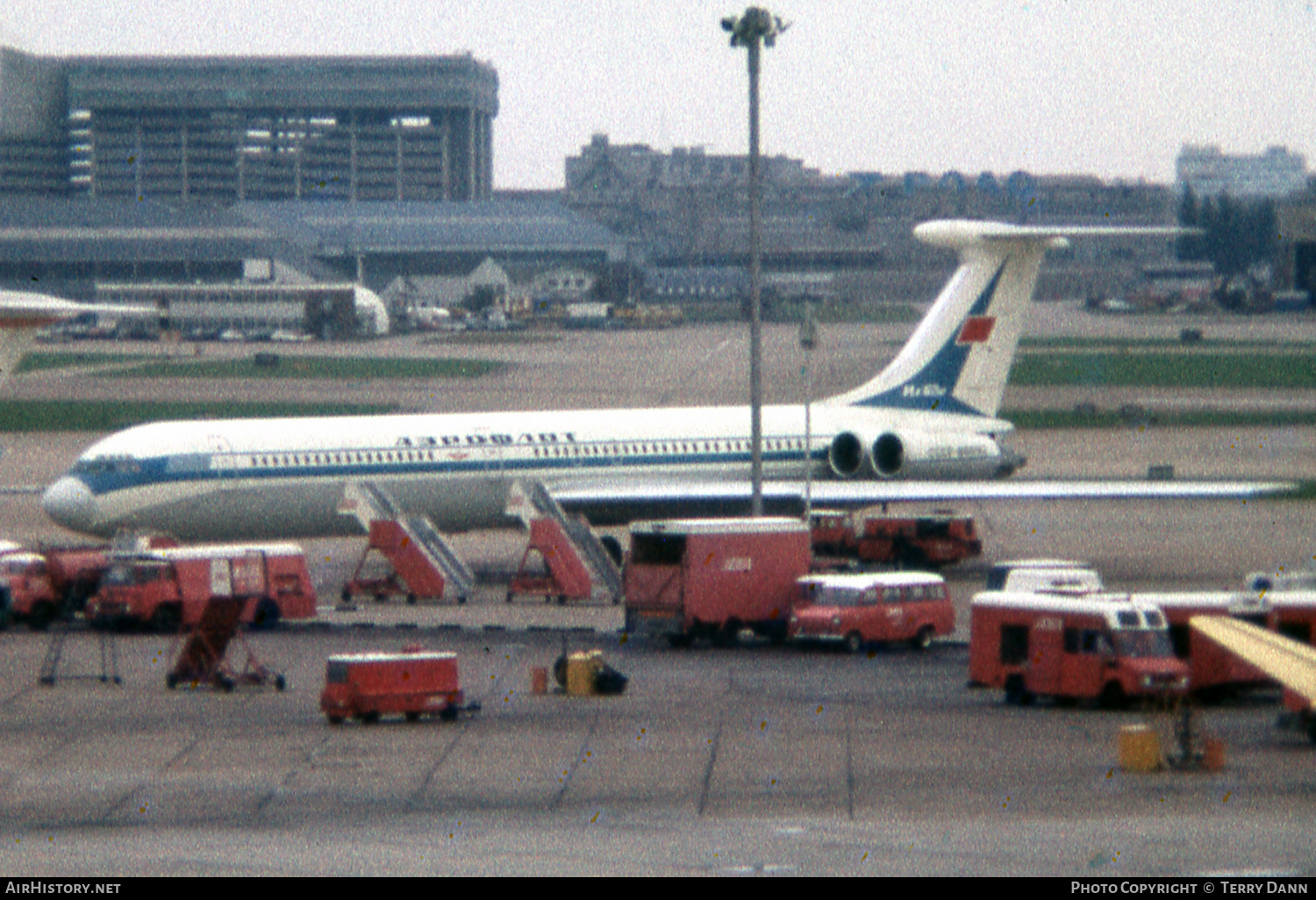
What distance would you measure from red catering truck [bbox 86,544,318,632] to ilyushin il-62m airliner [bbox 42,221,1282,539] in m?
4.15

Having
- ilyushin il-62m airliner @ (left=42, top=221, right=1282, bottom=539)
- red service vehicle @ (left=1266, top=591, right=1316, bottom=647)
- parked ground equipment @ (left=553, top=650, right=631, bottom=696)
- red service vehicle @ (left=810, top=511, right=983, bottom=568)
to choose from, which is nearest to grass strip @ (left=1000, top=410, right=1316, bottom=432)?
ilyushin il-62m airliner @ (left=42, top=221, right=1282, bottom=539)

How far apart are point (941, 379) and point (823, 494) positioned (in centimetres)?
653

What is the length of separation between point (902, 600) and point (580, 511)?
11913 mm

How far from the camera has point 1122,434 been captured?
79812mm

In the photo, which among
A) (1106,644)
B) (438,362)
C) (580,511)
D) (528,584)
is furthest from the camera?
(438,362)

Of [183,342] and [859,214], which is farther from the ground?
[859,214]

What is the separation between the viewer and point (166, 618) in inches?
1561

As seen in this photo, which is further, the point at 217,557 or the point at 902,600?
the point at 217,557

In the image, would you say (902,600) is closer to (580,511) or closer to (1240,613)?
(1240,613)

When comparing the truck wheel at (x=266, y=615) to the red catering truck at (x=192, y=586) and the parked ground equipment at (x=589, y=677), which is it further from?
the parked ground equipment at (x=589, y=677)

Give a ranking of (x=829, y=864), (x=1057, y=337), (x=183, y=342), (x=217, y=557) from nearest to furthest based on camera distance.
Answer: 1. (x=829, y=864)
2. (x=217, y=557)
3. (x=1057, y=337)
4. (x=183, y=342)

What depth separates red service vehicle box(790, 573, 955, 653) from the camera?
1442 inches

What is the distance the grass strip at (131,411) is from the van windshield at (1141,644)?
59.9 meters

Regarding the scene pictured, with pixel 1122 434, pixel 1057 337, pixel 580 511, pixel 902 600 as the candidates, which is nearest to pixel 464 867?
pixel 902 600
